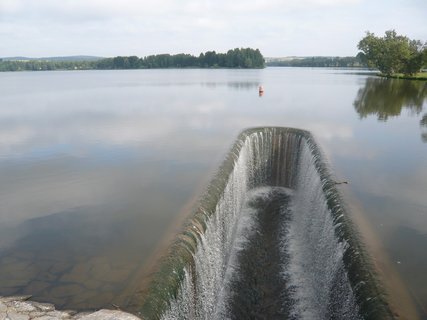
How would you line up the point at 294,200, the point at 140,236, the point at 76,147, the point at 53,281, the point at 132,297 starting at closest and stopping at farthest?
the point at 132,297
the point at 53,281
the point at 140,236
the point at 294,200
the point at 76,147

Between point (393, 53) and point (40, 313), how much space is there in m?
84.9

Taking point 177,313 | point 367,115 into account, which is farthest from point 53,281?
point 367,115

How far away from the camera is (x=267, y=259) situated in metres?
11.6

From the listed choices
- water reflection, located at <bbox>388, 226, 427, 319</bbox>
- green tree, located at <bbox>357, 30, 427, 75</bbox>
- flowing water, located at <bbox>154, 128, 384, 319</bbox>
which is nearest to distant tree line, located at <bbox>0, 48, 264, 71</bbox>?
green tree, located at <bbox>357, 30, 427, 75</bbox>

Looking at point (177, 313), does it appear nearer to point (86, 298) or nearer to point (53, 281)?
point (86, 298)

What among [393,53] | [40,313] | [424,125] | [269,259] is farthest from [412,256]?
[393,53]

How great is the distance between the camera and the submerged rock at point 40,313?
6.06 m

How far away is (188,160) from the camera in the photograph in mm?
16469

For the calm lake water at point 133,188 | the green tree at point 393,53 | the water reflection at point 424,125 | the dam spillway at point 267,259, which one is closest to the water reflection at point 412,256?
the calm lake water at point 133,188

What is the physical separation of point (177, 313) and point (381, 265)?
15.6 ft

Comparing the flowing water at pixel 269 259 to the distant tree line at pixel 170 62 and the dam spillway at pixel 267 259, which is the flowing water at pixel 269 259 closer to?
the dam spillway at pixel 267 259

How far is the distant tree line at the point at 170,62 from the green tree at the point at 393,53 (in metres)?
67.8

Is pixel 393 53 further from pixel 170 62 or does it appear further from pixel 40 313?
pixel 170 62

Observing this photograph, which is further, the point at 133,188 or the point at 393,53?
the point at 393,53
